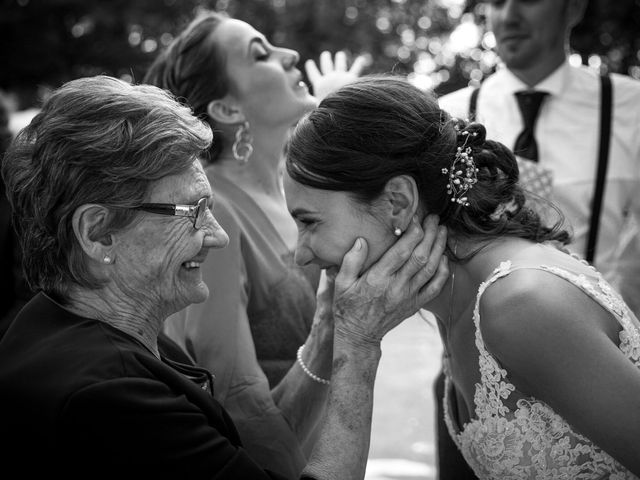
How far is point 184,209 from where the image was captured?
6.46ft

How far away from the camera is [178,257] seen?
1.99 meters

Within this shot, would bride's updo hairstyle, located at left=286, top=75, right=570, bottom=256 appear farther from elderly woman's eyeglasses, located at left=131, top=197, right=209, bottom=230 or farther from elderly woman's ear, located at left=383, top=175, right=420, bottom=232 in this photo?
elderly woman's eyeglasses, located at left=131, top=197, right=209, bottom=230

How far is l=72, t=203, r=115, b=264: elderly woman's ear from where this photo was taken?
6.08 ft

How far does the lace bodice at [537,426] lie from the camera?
205cm

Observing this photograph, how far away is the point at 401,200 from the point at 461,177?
191mm

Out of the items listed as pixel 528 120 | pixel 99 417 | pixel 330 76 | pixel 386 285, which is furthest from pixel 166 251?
pixel 528 120

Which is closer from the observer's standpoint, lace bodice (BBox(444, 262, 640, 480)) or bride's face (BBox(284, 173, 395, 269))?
lace bodice (BBox(444, 262, 640, 480))

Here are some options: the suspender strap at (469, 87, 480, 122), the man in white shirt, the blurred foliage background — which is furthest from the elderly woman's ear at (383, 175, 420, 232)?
the blurred foliage background

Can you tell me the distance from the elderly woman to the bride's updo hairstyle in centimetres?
17

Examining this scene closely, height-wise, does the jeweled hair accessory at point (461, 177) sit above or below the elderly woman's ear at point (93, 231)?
above

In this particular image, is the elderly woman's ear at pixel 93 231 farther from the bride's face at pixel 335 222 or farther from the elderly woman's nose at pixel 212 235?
the bride's face at pixel 335 222

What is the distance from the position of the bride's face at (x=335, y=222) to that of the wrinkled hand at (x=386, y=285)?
0.12 ft

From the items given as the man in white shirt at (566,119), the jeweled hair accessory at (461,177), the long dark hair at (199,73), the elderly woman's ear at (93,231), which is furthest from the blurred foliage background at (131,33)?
the elderly woman's ear at (93,231)

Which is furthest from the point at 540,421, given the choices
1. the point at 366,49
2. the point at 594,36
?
the point at 366,49
